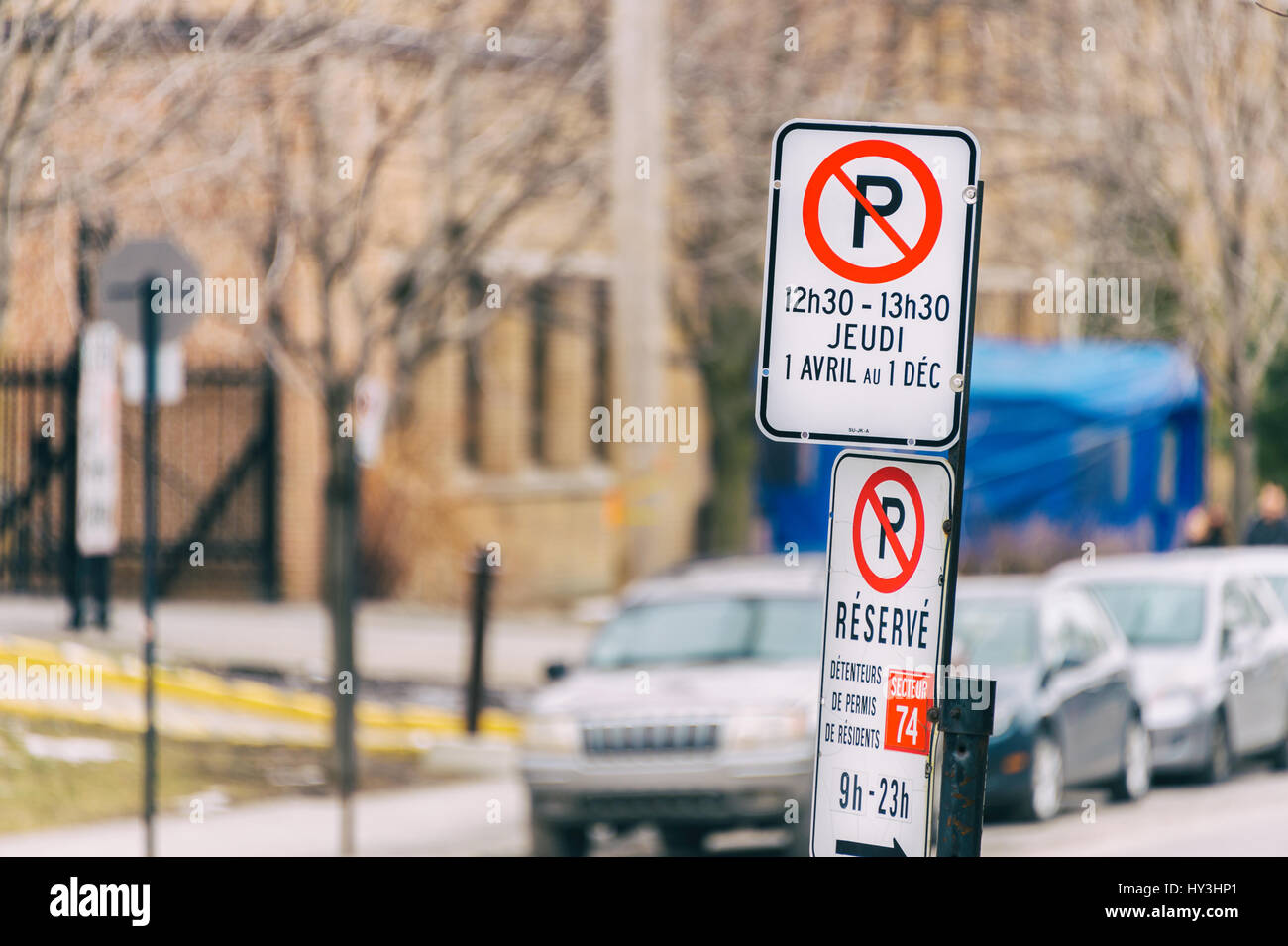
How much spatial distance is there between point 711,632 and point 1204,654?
161 inches

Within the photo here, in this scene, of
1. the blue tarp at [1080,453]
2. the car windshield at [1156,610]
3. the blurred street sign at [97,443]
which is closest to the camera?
the blurred street sign at [97,443]

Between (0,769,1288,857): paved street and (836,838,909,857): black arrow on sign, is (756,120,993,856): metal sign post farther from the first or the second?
(0,769,1288,857): paved street

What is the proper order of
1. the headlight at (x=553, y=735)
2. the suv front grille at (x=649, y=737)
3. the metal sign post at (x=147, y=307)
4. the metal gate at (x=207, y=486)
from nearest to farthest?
1. the metal sign post at (x=147, y=307)
2. the suv front grille at (x=649, y=737)
3. the headlight at (x=553, y=735)
4. the metal gate at (x=207, y=486)

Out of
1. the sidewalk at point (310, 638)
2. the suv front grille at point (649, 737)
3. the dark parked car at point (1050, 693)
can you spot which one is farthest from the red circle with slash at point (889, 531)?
the sidewalk at point (310, 638)

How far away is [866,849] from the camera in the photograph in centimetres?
453

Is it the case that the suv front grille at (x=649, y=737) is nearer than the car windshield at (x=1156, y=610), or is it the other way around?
the suv front grille at (x=649, y=737)

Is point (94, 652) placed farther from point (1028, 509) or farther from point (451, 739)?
point (1028, 509)

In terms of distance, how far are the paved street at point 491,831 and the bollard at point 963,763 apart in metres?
5.88

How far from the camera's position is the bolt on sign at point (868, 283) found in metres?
4.54

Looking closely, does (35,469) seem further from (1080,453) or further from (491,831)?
(1080,453)

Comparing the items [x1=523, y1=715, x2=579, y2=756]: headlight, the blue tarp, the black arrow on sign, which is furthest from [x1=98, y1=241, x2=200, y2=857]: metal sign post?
the blue tarp

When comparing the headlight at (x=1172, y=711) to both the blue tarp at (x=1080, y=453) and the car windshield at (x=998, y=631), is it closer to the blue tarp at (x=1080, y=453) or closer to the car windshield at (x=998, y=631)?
the car windshield at (x=998, y=631)

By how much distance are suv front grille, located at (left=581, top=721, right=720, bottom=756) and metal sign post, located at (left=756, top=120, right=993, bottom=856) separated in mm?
6036
